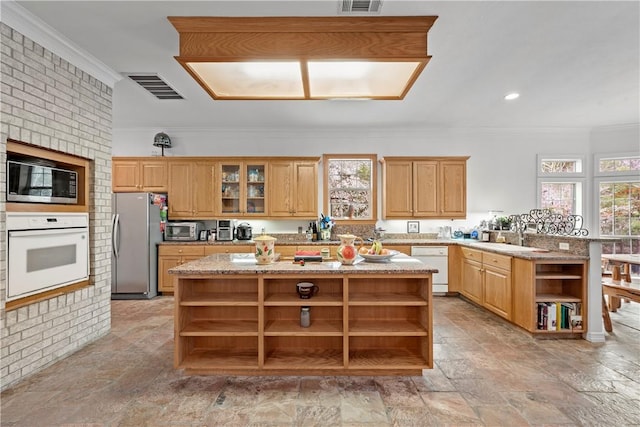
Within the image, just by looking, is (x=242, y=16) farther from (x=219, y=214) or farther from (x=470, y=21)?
(x=219, y=214)

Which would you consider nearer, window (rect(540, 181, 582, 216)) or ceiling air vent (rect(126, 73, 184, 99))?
ceiling air vent (rect(126, 73, 184, 99))

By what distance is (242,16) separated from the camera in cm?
241

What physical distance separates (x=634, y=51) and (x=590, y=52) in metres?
0.41

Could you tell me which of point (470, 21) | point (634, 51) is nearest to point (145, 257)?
point (470, 21)

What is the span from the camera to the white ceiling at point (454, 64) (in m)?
2.38

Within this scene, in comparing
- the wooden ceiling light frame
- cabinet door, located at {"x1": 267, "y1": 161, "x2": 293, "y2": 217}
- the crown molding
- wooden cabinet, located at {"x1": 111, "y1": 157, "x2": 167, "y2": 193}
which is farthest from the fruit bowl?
wooden cabinet, located at {"x1": 111, "y1": 157, "x2": 167, "y2": 193}

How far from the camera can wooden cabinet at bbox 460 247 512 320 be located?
149 inches

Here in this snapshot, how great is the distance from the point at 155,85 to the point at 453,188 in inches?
185

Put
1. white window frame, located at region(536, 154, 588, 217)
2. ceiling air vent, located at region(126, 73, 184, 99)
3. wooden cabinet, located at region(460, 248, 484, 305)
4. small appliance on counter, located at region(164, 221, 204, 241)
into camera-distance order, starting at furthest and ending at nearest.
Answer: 1. white window frame, located at region(536, 154, 588, 217)
2. small appliance on counter, located at region(164, 221, 204, 241)
3. wooden cabinet, located at region(460, 248, 484, 305)
4. ceiling air vent, located at region(126, 73, 184, 99)

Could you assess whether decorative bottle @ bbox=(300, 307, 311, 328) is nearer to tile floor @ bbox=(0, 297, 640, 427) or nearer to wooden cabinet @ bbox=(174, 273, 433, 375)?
wooden cabinet @ bbox=(174, 273, 433, 375)

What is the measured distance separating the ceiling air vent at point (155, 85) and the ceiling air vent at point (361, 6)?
7.52 feet

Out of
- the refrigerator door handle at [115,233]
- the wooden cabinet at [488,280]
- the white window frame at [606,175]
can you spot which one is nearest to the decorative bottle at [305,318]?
the wooden cabinet at [488,280]

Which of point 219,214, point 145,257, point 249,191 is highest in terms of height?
point 249,191

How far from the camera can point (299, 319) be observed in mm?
2725
